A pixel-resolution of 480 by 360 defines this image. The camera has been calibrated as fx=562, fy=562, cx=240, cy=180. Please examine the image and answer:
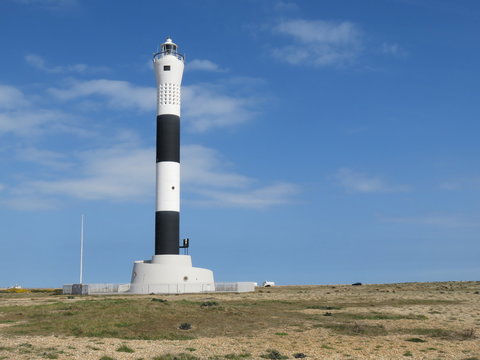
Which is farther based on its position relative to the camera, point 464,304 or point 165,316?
point 464,304

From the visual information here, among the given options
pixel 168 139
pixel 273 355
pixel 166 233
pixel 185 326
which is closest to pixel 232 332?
pixel 185 326

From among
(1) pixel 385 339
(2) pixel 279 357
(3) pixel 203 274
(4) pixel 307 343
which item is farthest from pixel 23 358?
(3) pixel 203 274

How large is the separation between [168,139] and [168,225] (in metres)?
11.0

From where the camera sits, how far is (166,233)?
233 ft

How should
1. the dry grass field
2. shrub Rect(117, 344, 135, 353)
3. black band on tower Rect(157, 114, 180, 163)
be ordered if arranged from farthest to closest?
1. black band on tower Rect(157, 114, 180, 163)
2. shrub Rect(117, 344, 135, 353)
3. the dry grass field

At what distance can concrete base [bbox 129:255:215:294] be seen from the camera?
70.2 m

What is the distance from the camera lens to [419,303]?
185 ft

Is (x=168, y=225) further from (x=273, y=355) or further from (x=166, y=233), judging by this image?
(x=273, y=355)

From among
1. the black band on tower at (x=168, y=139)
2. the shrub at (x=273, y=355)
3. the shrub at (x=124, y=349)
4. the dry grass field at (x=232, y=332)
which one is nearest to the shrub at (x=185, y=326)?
the dry grass field at (x=232, y=332)

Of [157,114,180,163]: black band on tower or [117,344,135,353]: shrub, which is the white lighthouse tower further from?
[117,344,135,353]: shrub

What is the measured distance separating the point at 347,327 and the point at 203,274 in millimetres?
39092

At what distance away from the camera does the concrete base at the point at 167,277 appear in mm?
70250

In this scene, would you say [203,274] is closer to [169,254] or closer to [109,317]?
[169,254]

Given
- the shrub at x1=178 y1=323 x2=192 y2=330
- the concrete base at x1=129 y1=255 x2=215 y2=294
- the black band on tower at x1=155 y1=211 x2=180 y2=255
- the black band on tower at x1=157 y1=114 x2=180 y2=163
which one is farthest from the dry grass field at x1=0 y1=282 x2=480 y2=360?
the black band on tower at x1=157 y1=114 x2=180 y2=163
